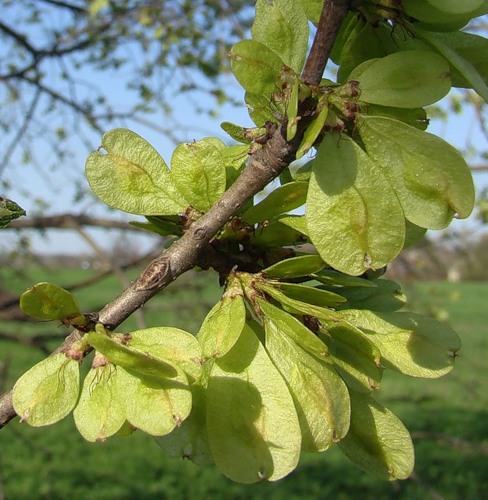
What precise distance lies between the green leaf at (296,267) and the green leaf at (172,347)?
0.34 feet

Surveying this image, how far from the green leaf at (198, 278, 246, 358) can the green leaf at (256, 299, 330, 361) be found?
0.08 ft

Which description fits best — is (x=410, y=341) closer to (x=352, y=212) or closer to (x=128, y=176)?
(x=352, y=212)

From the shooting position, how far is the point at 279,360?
608 millimetres

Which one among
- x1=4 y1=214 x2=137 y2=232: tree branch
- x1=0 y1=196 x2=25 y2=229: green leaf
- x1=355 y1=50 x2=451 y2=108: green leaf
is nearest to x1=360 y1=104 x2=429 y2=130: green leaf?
x1=355 y1=50 x2=451 y2=108: green leaf

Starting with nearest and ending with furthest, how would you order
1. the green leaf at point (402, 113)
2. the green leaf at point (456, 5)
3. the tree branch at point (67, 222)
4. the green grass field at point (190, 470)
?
the green leaf at point (456, 5)
the green leaf at point (402, 113)
the tree branch at point (67, 222)
the green grass field at point (190, 470)

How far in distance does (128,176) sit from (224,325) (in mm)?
186

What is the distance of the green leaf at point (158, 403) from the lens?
0.55 meters

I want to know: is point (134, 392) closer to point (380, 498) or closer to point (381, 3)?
point (381, 3)

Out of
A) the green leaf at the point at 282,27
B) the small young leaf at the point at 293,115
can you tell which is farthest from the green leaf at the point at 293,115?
the green leaf at the point at 282,27

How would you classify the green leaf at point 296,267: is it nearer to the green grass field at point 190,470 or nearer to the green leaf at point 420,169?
the green leaf at point 420,169

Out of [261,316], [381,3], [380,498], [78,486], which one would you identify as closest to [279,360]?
[261,316]

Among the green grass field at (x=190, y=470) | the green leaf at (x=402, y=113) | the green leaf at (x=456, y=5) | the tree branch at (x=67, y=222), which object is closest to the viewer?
the green leaf at (x=456, y=5)

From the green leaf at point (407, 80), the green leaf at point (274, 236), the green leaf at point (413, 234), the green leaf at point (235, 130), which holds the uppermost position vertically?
the green leaf at point (407, 80)

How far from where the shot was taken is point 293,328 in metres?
0.59
